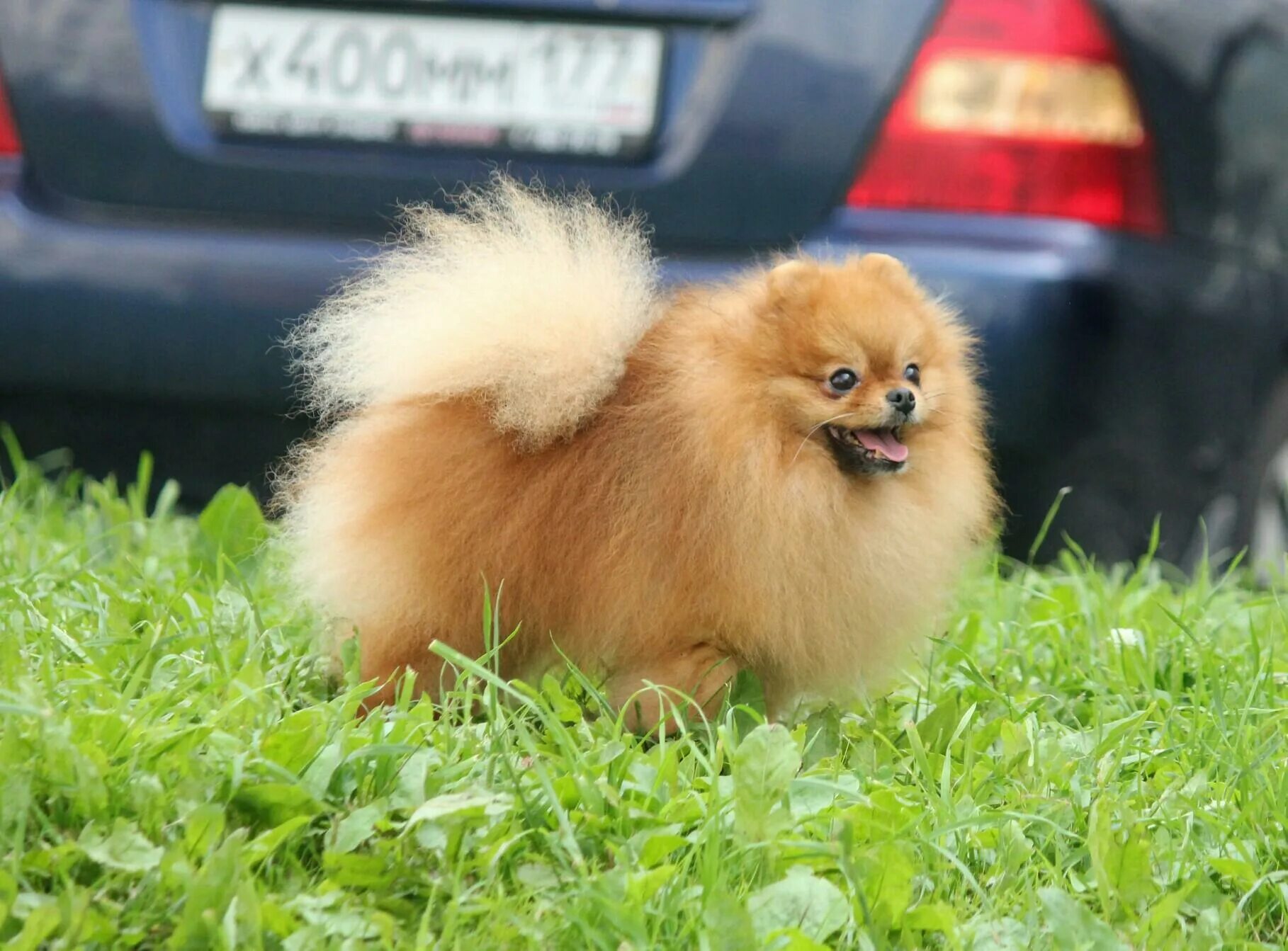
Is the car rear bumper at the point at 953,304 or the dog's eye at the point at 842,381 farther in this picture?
the car rear bumper at the point at 953,304

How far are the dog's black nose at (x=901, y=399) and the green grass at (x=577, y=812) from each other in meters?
0.52

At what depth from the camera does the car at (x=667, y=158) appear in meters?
3.66

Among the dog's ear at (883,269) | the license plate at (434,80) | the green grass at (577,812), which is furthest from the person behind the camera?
the license plate at (434,80)

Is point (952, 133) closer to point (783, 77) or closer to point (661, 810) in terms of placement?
point (783, 77)

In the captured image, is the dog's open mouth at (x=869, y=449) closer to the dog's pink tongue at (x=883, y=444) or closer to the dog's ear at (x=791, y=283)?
the dog's pink tongue at (x=883, y=444)

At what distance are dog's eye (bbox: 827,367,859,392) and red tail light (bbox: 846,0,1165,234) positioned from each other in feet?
3.72

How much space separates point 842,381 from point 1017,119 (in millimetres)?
1269

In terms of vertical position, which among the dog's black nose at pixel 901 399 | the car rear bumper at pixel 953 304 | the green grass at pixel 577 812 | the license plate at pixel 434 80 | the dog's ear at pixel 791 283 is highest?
the license plate at pixel 434 80

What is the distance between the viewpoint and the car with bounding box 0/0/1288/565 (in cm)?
366

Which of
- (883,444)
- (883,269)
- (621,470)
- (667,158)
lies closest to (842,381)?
(883,444)

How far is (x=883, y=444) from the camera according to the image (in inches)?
109

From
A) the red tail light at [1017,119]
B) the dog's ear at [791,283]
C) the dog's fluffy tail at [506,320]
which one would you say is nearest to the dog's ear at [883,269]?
the dog's ear at [791,283]

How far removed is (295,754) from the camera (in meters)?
2.30

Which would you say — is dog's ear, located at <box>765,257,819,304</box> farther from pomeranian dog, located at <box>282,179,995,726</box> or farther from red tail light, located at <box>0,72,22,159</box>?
red tail light, located at <box>0,72,22,159</box>
